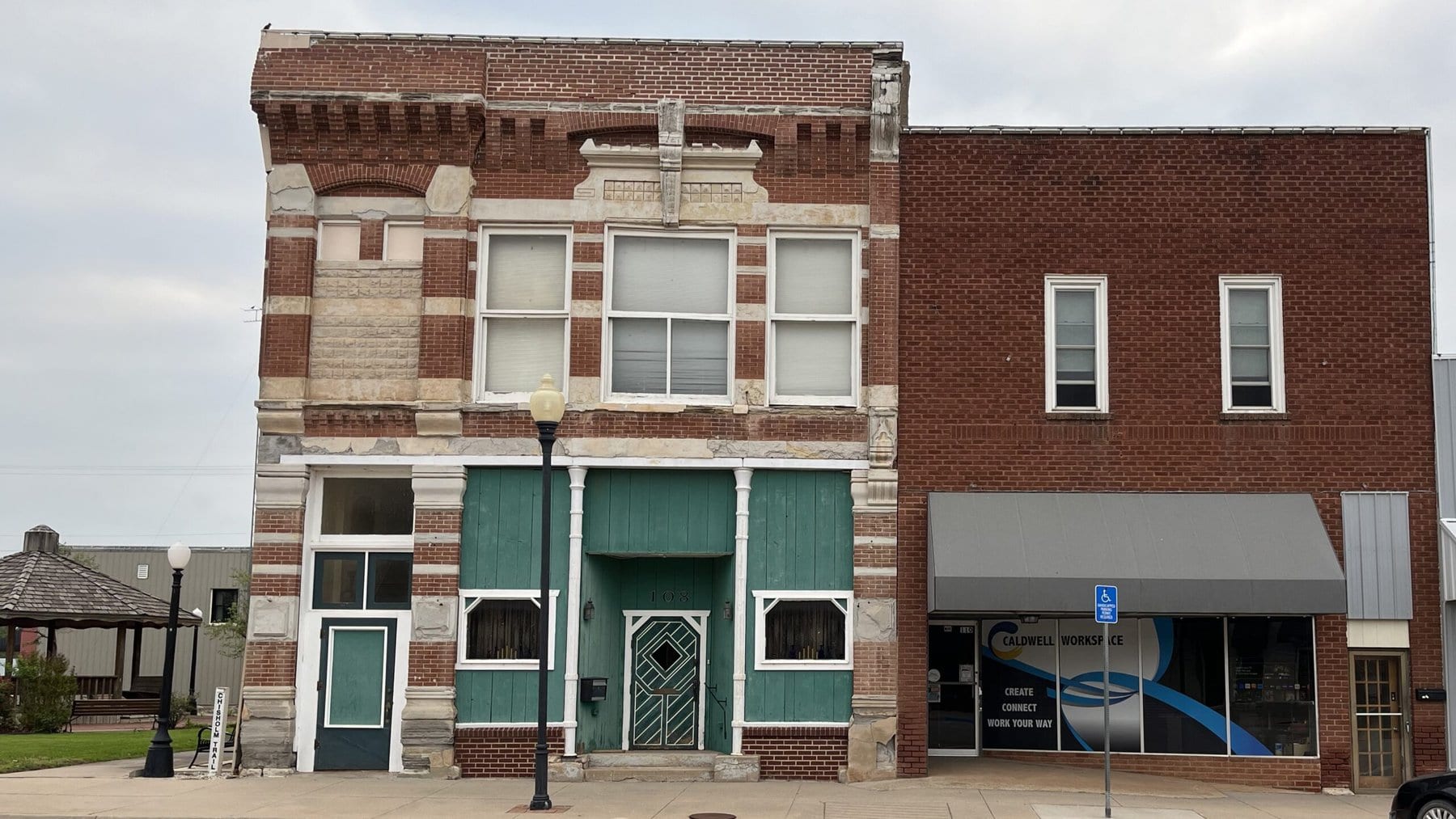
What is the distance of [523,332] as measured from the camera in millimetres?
19531

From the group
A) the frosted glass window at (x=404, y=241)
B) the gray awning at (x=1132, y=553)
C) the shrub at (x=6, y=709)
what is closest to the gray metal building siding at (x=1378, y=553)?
the gray awning at (x=1132, y=553)

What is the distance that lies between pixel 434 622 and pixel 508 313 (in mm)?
4406

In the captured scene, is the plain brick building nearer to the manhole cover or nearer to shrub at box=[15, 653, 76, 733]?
the manhole cover

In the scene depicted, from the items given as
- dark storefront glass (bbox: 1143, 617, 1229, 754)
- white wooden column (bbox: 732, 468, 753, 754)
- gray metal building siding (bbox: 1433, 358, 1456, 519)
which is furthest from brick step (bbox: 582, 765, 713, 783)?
gray metal building siding (bbox: 1433, 358, 1456, 519)

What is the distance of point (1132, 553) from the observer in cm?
1802

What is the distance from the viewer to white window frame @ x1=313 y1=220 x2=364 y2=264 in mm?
19531

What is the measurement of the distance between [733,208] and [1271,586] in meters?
8.79

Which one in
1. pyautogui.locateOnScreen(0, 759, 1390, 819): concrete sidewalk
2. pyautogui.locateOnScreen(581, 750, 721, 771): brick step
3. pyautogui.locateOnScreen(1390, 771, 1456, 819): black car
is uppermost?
pyautogui.locateOnScreen(1390, 771, 1456, 819): black car

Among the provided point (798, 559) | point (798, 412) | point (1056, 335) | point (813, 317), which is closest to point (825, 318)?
point (813, 317)

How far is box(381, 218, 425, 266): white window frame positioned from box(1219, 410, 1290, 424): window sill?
1140cm

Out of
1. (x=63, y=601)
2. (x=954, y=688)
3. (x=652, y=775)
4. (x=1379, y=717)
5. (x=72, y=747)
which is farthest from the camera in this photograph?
(x=63, y=601)

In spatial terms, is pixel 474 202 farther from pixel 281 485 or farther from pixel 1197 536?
pixel 1197 536

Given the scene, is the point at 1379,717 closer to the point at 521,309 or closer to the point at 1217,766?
the point at 1217,766

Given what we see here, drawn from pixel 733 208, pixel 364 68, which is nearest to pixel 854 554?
pixel 733 208
